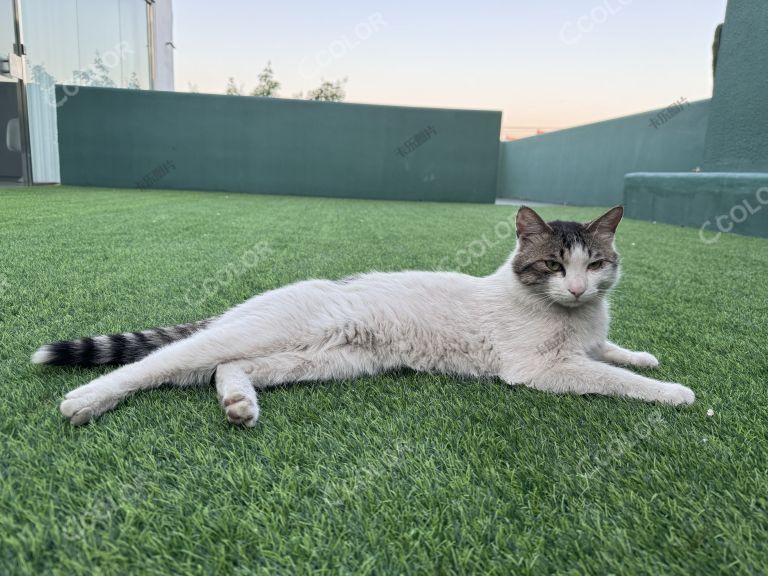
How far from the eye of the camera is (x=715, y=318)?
2.71 metres

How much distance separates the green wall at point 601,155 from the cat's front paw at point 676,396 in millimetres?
10400

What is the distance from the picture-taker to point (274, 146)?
14711 millimetres

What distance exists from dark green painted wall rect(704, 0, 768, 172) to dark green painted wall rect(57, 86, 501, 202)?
7.48 meters

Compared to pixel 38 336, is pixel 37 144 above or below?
above

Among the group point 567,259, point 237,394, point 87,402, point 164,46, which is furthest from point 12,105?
point 567,259

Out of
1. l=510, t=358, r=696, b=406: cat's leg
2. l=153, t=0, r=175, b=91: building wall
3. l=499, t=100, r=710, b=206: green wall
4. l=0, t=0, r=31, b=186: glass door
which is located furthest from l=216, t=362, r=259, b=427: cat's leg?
l=153, t=0, r=175, b=91: building wall

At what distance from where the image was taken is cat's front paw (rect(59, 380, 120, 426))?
1.35 meters

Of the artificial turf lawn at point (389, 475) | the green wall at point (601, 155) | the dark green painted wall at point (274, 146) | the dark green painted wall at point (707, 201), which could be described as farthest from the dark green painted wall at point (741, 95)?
the dark green painted wall at point (274, 146)

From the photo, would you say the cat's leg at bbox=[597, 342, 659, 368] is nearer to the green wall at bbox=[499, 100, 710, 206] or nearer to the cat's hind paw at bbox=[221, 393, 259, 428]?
the cat's hind paw at bbox=[221, 393, 259, 428]

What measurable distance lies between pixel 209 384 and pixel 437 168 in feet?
47.8

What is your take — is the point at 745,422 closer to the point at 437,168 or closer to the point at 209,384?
the point at 209,384

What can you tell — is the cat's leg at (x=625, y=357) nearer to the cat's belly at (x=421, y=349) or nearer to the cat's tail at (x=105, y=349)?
the cat's belly at (x=421, y=349)

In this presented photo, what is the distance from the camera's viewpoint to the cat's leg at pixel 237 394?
139 centimetres

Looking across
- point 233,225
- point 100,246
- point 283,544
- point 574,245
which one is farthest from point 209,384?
point 233,225
